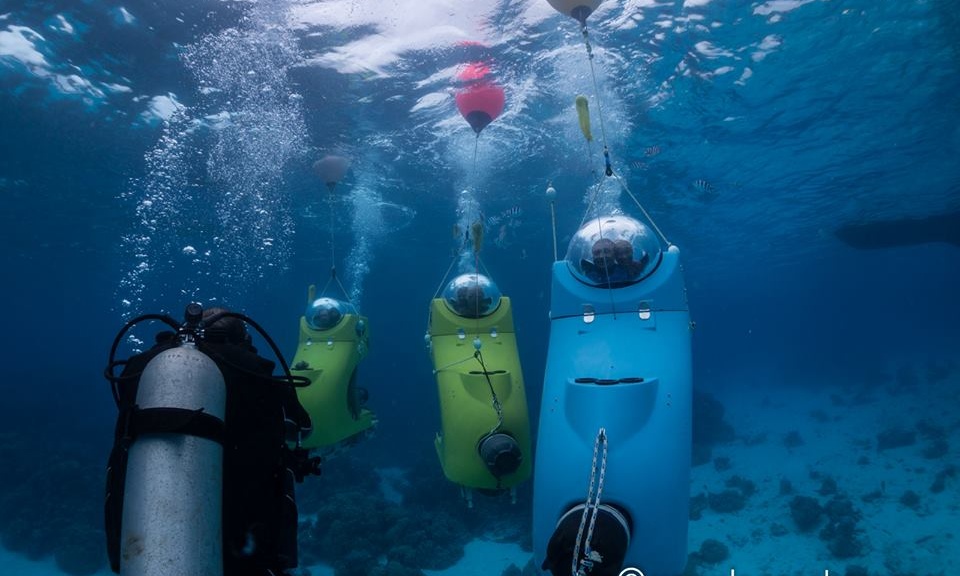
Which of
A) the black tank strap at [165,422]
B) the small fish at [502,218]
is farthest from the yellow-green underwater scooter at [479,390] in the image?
the small fish at [502,218]

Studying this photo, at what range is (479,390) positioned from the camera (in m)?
5.47

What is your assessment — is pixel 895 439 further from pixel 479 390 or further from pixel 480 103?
pixel 479 390

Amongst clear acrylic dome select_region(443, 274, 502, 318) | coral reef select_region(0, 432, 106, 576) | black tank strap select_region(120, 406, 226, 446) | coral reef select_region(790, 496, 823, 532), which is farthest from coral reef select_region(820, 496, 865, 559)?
coral reef select_region(0, 432, 106, 576)

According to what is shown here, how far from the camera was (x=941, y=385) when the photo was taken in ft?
89.0

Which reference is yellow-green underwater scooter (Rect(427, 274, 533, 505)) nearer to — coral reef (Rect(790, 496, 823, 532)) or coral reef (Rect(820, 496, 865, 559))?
coral reef (Rect(820, 496, 865, 559))

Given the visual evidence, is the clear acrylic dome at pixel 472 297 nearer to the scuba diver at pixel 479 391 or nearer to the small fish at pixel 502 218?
the scuba diver at pixel 479 391

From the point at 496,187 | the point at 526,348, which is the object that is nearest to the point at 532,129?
the point at 496,187

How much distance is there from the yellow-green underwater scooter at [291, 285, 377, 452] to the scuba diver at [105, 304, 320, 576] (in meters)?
4.09

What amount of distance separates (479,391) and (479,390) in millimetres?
11

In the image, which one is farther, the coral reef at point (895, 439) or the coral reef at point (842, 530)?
the coral reef at point (895, 439)

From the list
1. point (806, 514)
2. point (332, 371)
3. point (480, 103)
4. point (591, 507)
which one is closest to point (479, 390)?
point (591, 507)

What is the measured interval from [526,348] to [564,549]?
36477 mm

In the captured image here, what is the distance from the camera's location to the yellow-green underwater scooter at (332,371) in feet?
22.9

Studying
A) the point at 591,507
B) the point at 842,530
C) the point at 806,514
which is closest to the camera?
the point at 591,507
